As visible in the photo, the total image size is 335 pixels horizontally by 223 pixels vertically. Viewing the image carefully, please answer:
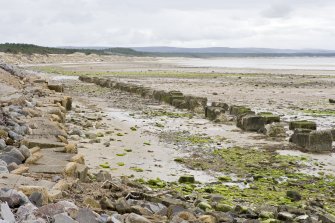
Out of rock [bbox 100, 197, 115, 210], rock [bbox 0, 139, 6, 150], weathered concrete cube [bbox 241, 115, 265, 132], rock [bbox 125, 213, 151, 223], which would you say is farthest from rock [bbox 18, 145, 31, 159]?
weathered concrete cube [bbox 241, 115, 265, 132]

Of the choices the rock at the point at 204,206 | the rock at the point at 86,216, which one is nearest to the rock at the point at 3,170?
the rock at the point at 86,216

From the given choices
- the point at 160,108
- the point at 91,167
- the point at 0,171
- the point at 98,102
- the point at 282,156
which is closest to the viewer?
the point at 0,171

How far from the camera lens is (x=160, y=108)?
19.3m

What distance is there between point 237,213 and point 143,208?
1405 millimetres

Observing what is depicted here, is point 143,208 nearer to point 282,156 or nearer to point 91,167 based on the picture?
point 91,167

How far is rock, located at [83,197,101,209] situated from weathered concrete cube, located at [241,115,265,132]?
A: 8.83m

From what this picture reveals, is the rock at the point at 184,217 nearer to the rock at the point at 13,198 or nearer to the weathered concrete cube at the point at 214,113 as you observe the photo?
the rock at the point at 13,198

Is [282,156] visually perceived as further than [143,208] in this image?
Yes

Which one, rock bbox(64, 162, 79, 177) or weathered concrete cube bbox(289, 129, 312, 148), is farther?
weathered concrete cube bbox(289, 129, 312, 148)

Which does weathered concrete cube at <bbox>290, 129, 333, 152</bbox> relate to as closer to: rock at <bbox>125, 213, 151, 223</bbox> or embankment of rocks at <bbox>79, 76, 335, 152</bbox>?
embankment of rocks at <bbox>79, 76, 335, 152</bbox>

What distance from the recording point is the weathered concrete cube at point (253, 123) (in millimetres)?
13766

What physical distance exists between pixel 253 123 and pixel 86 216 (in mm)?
9656

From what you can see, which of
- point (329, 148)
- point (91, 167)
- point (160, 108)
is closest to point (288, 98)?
point (160, 108)

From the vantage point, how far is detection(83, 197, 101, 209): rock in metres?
5.36
